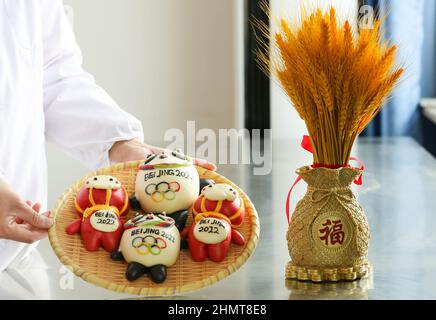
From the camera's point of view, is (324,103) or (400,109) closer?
(324,103)

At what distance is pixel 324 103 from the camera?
100 centimetres

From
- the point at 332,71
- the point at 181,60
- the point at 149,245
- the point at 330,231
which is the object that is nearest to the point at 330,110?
the point at 332,71

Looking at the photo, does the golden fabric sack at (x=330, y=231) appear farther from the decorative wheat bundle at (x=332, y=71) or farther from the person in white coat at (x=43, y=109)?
the person in white coat at (x=43, y=109)

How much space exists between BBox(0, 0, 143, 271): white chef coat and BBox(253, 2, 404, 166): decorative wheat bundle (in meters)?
0.40

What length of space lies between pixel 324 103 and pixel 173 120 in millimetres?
2628

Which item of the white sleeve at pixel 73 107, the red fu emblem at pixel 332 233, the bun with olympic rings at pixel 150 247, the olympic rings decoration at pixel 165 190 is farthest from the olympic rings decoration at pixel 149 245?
the white sleeve at pixel 73 107

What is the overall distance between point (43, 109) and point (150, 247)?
553 mm

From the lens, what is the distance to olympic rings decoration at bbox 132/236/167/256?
3.14 feet

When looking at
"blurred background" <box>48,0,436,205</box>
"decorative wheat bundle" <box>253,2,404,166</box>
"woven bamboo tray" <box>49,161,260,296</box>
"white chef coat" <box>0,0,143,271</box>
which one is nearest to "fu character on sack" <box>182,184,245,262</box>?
"woven bamboo tray" <box>49,161,260,296</box>

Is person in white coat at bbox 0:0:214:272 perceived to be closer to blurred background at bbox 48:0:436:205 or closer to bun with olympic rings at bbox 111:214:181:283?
bun with olympic rings at bbox 111:214:181:283

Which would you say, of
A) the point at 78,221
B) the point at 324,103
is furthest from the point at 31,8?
the point at 324,103

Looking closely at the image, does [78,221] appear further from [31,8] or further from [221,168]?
[221,168]

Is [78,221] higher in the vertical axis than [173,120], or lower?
higher
